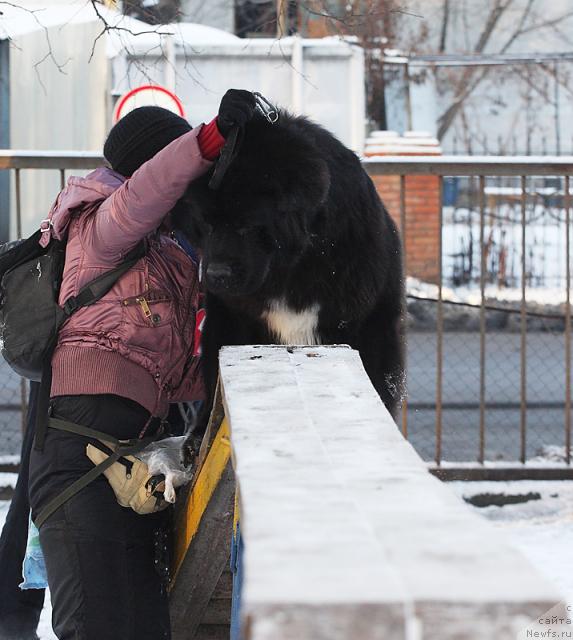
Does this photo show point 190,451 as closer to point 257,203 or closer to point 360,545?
point 257,203

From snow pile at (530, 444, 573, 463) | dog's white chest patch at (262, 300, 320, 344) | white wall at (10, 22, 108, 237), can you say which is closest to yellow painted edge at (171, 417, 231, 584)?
dog's white chest patch at (262, 300, 320, 344)

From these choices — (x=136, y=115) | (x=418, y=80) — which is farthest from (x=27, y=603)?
(x=418, y=80)

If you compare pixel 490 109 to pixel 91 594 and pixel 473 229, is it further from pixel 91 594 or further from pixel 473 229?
pixel 91 594

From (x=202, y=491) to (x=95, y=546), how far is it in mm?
296

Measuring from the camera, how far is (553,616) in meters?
0.96

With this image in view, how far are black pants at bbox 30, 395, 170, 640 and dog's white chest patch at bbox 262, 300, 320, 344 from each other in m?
0.52

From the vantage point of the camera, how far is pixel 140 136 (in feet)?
8.66

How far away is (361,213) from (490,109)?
12.4 metres

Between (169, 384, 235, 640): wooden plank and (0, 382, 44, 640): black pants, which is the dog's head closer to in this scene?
(169, 384, 235, 640): wooden plank

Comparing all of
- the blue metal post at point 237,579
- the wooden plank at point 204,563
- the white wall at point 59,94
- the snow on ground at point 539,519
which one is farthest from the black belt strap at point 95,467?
the white wall at point 59,94

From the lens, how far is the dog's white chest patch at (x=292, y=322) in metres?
2.83

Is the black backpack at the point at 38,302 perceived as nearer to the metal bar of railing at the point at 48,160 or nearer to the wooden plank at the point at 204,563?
the wooden plank at the point at 204,563

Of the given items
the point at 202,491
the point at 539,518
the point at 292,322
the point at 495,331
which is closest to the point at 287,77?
the point at 495,331

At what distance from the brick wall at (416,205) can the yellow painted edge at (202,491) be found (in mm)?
6419
